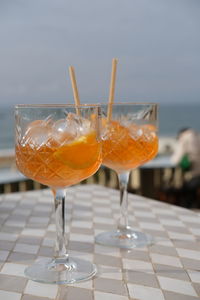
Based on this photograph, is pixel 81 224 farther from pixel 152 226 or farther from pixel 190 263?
pixel 190 263

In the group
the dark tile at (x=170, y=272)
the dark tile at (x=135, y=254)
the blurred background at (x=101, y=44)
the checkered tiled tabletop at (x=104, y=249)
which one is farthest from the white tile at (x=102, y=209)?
the blurred background at (x=101, y=44)

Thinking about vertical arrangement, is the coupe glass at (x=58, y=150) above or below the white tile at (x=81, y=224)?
above

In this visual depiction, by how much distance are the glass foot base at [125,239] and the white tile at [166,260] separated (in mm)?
69

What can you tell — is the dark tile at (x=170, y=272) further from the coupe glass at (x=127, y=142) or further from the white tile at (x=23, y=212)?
the white tile at (x=23, y=212)

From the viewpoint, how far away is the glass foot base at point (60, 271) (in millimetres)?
829

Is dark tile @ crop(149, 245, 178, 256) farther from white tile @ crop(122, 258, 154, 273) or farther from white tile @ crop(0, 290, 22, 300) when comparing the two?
white tile @ crop(0, 290, 22, 300)

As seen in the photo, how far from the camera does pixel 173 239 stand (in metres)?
1.07

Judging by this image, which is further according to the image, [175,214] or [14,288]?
[175,214]

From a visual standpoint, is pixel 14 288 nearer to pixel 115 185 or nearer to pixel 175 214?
pixel 175 214

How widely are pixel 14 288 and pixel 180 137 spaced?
139 inches

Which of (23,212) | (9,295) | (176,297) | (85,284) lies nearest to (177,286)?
(176,297)

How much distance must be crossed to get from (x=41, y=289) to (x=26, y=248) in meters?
0.23

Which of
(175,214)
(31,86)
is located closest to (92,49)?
(31,86)

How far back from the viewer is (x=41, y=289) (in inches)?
31.0
